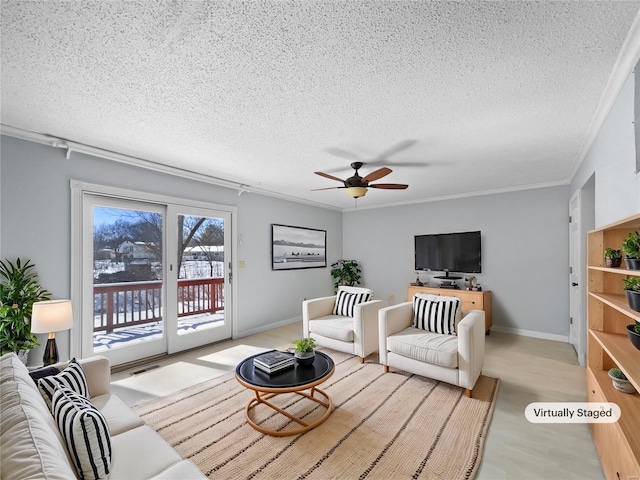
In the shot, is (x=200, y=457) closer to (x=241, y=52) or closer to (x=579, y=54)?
Result: (x=241, y=52)

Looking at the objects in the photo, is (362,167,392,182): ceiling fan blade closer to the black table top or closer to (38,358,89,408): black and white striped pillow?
the black table top

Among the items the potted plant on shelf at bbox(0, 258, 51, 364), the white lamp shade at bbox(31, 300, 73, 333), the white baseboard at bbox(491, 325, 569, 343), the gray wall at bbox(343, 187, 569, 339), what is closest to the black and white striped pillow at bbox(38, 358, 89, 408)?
the white lamp shade at bbox(31, 300, 73, 333)

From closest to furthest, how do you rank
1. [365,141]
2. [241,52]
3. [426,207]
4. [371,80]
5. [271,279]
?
[241,52] → [371,80] → [365,141] → [271,279] → [426,207]

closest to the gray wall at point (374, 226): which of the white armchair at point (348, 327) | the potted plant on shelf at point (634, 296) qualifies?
the potted plant on shelf at point (634, 296)

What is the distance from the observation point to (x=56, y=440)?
108 cm

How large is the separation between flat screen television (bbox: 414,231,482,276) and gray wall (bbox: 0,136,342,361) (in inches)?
96.4

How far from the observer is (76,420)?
121 centimetres

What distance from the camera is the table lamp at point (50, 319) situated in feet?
7.88

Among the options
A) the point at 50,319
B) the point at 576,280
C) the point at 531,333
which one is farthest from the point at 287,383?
the point at 531,333

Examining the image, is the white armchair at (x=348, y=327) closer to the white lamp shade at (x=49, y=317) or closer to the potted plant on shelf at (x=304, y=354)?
the potted plant on shelf at (x=304, y=354)

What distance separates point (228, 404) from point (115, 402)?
3.18 ft

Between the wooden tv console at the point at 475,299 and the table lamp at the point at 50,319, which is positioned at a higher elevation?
the table lamp at the point at 50,319

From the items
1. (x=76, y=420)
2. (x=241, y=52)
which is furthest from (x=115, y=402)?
(x=241, y=52)

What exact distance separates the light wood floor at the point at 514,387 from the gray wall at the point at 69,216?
0.61 meters
